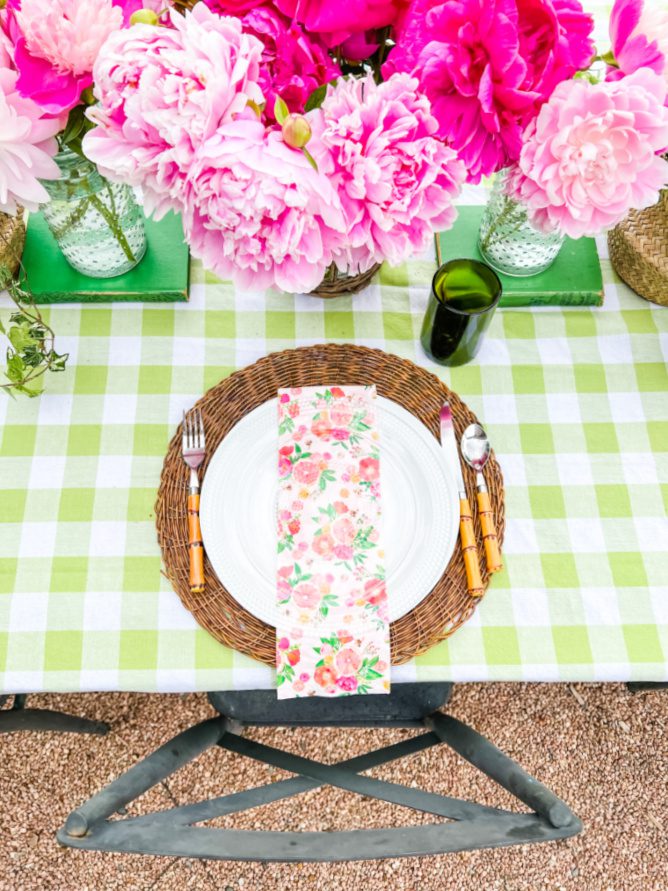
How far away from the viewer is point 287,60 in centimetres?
53

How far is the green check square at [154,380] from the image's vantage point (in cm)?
86

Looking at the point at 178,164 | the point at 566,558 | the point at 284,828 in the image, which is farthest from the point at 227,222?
the point at 284,828

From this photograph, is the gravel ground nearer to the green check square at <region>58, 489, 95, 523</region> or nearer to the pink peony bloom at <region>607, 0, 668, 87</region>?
the green check square at <region>58, 489, 95, 523</region>

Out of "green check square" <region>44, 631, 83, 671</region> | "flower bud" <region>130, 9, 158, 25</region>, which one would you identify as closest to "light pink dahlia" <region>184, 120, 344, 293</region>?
"flower bud" <region>130, 9, 158, 25</region>

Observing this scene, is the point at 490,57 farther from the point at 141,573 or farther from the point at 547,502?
the point at 141,573

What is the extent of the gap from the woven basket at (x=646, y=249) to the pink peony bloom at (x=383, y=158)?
412mm

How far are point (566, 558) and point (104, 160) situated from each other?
64 centimetres

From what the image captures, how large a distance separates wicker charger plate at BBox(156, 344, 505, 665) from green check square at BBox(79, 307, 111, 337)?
17 centimetres

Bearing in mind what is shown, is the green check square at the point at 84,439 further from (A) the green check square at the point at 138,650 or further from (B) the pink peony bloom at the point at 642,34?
(B) the pink peony bloom at the point at 642,34

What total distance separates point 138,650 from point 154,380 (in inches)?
12.8

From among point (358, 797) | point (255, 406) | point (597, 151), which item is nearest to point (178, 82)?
point (597, 151)

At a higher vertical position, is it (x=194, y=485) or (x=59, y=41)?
(x=59, y=41)

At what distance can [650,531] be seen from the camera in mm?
820

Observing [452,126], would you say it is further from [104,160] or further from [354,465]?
[354,465]
